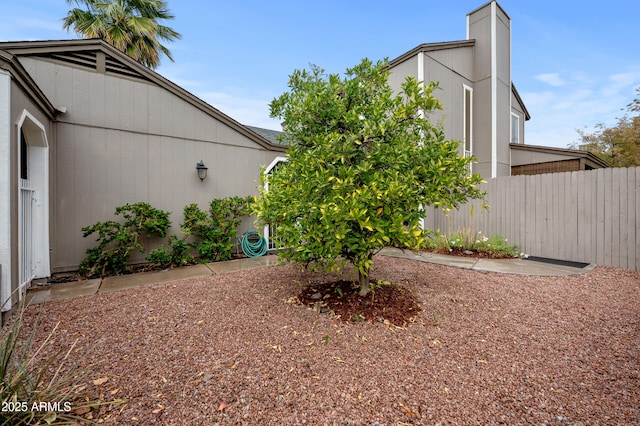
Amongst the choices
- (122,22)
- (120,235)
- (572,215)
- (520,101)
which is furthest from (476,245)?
(122,22)

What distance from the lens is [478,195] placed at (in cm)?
305

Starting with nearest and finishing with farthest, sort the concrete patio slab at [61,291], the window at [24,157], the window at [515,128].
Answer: the concrete patio slab at [61,291], the window at [24,157], the window at [515,128]

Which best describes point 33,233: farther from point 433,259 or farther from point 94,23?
point 94,23

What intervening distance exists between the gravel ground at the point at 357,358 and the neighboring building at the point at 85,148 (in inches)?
64.3

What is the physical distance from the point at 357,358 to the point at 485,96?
10110 millimetres

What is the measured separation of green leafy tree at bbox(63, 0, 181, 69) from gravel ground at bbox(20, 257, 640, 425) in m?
9.23

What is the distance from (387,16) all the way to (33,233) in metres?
9.63

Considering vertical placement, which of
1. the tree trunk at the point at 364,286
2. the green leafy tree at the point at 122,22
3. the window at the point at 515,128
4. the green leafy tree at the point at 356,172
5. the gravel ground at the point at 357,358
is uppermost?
the green leafy tree at the point at 122,22

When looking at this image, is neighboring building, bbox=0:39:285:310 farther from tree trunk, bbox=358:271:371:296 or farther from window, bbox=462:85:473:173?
window, bbox=462:85:473:173

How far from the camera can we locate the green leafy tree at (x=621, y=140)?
1167 cm

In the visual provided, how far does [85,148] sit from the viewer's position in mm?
4832

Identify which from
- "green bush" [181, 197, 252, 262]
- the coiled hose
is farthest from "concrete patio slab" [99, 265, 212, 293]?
the coiled hose

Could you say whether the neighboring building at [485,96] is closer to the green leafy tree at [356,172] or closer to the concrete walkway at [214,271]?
the concrete walkway at [214,271]

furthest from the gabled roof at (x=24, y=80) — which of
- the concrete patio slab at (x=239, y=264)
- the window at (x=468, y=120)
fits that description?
the window at (x=468, y=120)
